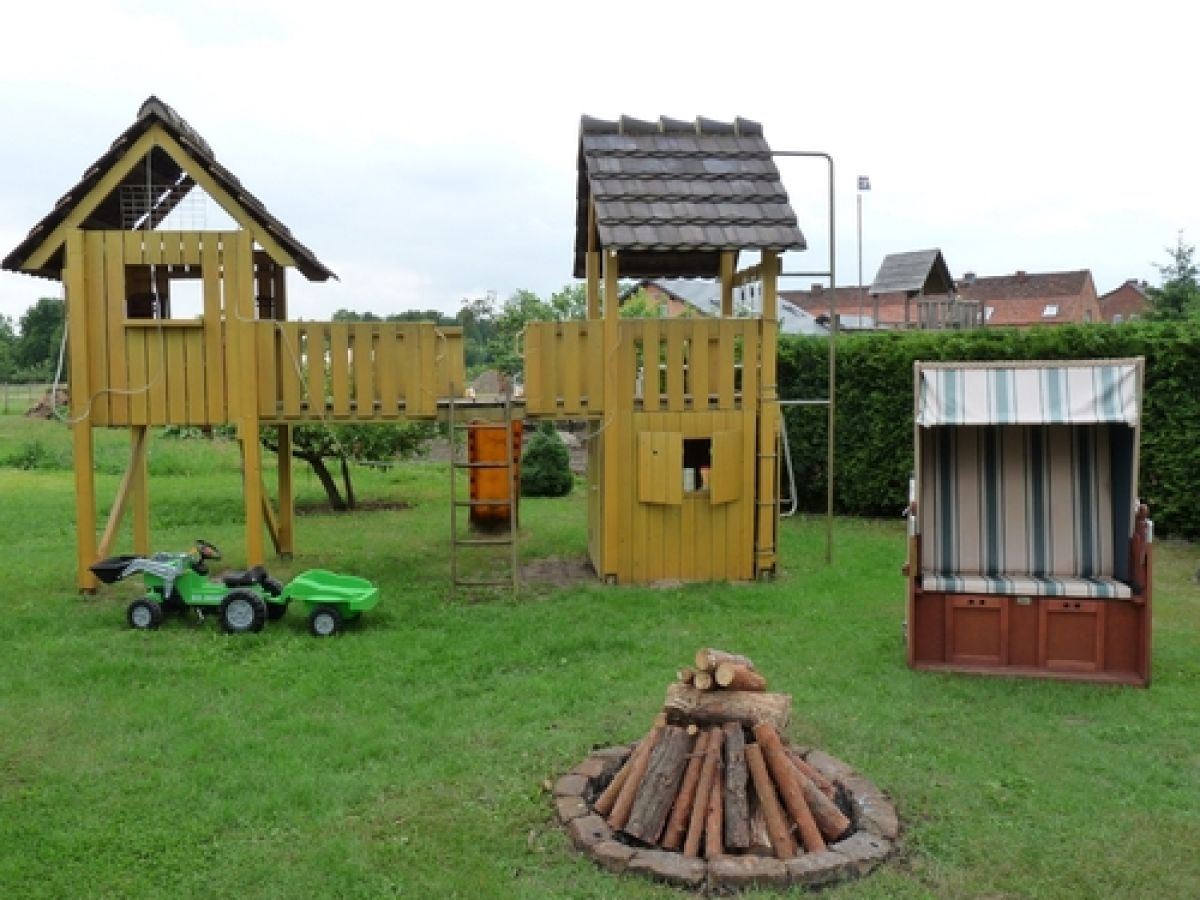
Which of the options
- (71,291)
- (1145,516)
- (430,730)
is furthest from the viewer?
(71,291)

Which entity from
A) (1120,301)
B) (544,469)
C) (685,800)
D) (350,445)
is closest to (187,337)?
(350,445)

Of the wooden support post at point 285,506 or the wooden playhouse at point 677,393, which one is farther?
the wooden support post at point 285,506

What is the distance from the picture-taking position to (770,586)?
36.3 ft

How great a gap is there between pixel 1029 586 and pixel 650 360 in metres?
4.66

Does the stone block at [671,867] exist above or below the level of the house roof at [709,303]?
below

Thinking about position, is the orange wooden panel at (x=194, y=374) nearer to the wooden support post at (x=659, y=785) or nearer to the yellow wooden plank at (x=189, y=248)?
the yellow wooden plank at (x=189, y=248)

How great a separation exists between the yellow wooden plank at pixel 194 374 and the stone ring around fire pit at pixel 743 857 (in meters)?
6.81

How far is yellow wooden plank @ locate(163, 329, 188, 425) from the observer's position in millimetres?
10656

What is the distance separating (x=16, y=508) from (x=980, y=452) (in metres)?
15.1

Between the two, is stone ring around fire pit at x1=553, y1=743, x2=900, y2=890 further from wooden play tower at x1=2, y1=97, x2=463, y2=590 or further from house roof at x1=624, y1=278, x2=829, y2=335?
house roof at x1=624, y1=278, x2=829, y2=335

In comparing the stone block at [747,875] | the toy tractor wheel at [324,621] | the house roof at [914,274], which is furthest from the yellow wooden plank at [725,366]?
the house roof at [914,274]

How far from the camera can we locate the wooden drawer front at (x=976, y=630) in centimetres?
808

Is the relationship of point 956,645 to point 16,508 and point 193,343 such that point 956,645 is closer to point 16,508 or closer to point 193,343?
point 193,343

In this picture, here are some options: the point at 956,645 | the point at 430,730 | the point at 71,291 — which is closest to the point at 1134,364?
the point at 956,645
